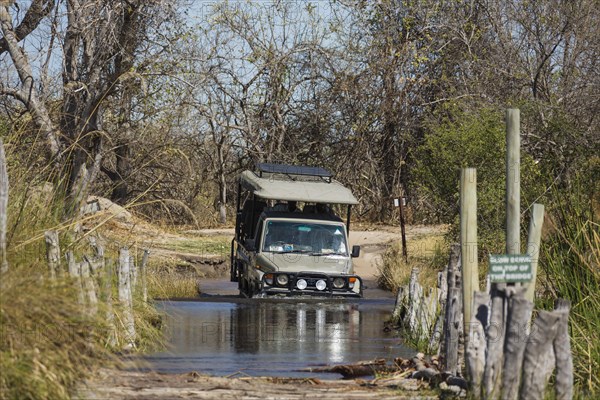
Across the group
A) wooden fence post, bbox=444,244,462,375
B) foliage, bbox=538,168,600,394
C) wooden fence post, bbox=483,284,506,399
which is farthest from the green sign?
wooden fence post, bbox=444,244,462,375

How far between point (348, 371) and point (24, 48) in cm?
1597

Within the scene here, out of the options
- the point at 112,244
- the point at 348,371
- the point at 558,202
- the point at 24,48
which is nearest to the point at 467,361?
the point at 348,371

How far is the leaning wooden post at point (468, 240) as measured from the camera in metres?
10.3

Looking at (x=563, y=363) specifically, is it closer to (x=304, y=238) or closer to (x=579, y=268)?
(x=579, y=268)

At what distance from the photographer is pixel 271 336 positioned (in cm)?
1395

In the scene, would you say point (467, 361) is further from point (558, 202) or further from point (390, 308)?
point (390, 308)

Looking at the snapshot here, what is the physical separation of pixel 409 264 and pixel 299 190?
19.1ft

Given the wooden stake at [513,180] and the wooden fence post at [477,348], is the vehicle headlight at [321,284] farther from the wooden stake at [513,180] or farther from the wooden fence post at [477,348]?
the wooden fence post at [477,348]

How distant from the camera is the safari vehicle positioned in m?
18.4

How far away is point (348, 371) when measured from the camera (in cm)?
1048

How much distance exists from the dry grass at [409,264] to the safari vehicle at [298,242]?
2.36 metres

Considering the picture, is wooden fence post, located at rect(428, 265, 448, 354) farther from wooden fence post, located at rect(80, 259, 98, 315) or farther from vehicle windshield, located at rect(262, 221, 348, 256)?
vehicle windshield, located at rect(262, 221, 348, 256)

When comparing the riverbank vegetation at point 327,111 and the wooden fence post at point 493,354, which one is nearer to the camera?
the wooden fence post at point 493,354

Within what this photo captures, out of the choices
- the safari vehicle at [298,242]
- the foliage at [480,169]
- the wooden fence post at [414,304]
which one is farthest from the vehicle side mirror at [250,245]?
the foliage at [480,169]
